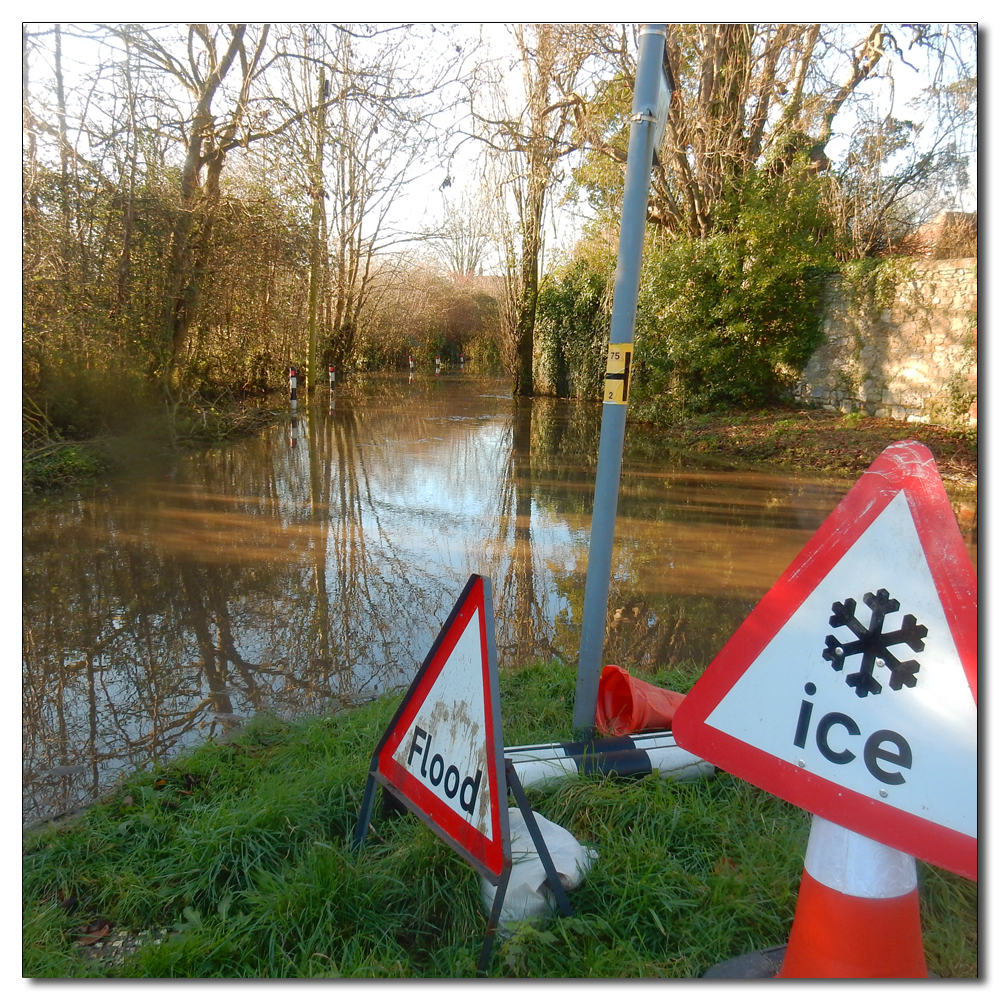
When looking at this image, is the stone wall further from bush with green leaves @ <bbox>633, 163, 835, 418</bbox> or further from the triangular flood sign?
the triangular flood sign

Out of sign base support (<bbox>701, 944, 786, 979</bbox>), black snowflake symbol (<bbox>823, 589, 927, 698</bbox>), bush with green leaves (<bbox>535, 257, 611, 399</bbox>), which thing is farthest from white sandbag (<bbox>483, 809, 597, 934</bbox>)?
bush with green leaves (<bbox>535, 257, 611, 399</bbox>)

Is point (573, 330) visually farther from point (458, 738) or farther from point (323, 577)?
point (458, 738)

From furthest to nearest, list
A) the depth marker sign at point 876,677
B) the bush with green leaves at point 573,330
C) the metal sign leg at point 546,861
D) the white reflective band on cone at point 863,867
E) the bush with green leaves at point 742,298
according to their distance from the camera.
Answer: the bush with green leaves at point 573,330, the bush with green leaves at point 742,298, the metal sign leg at point 546,861, the white reflective band on cone at point 863,867, the depth marker sign at point 876,677

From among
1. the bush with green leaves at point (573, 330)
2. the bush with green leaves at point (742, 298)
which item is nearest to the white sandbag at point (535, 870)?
the bush with green leaves at point (742, 298)

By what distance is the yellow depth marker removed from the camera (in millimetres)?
2533

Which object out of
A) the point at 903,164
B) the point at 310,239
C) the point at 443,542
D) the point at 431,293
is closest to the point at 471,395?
the point at 431,293

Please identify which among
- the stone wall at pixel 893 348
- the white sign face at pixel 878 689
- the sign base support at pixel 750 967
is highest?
the stone wall at pixel 893 348

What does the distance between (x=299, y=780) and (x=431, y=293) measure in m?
25.0

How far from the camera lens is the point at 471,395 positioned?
22.0 m

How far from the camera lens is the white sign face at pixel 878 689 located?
50.8 inches

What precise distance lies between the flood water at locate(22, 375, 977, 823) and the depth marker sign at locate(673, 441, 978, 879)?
276 mm

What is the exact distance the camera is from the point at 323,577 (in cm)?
521

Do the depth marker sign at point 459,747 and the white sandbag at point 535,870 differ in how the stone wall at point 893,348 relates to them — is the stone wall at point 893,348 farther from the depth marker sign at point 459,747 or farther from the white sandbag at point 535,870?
the depth marker sign at point 459,747

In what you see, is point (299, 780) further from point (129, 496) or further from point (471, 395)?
point (471, 395)
